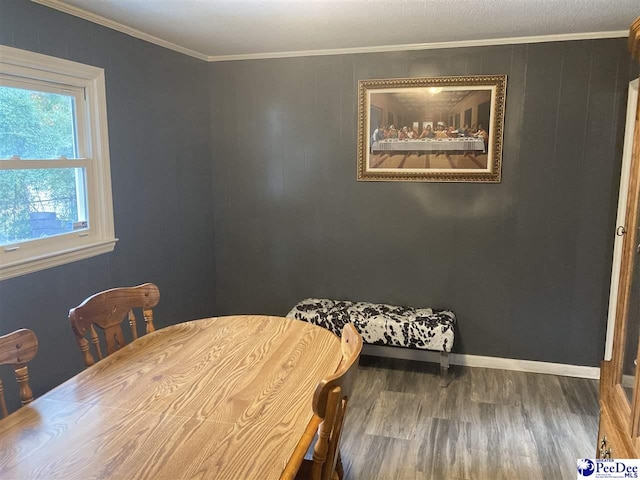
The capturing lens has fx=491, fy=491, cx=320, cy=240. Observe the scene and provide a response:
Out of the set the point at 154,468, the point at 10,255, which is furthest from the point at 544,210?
the point at 10,255

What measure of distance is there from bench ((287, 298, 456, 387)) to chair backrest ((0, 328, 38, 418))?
208cm

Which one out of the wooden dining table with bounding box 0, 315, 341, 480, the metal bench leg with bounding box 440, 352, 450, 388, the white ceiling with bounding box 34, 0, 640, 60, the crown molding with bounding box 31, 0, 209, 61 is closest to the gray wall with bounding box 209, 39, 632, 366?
the white ceiling with bounding box 34, 0, 640, 60

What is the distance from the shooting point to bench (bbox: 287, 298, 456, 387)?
130 inches

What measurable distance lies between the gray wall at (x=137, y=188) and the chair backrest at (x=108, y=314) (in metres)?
0.65

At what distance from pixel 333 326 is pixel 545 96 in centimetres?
209

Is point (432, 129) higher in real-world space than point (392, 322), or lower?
higher

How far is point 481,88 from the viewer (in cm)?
331

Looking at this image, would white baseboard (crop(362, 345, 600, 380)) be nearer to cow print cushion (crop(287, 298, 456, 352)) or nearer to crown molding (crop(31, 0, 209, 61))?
cow print cushion (crop(287, 298, 456, 352))

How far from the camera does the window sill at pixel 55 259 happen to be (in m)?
2.31

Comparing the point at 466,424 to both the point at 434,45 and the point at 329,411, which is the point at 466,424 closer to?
the point at 329,411

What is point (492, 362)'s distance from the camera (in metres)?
3.58

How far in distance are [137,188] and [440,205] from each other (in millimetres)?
2074

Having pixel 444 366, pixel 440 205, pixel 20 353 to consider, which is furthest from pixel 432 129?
pixel 20 353

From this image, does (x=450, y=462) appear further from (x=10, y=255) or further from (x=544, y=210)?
(x=10, y=255)
